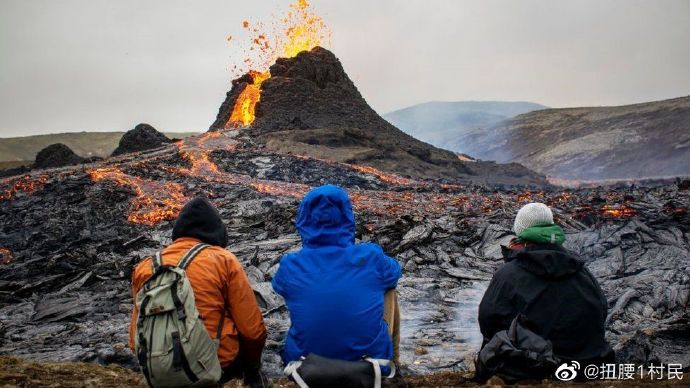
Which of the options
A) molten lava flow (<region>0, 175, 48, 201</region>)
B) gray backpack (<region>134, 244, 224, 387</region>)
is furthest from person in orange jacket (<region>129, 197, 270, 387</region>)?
molten lava flow (<region>0, 175, 48, 201</region>)

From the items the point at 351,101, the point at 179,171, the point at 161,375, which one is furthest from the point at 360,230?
the point at 351,101

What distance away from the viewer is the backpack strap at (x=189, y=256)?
3.41 meters

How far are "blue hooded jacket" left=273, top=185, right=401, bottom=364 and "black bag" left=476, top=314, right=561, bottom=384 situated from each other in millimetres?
820

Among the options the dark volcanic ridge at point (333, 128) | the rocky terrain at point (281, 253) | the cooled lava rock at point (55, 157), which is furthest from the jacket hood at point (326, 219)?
the cooled lava rock at point (55, 157)

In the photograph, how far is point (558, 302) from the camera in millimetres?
3828

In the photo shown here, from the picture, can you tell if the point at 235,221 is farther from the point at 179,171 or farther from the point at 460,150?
the point at 460,150

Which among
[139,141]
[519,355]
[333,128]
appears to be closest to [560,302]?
[519,355]

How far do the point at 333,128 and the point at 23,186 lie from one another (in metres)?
27.7

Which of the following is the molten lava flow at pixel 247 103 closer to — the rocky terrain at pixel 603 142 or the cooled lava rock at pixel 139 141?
the cooled lava rock at pixel 139 141

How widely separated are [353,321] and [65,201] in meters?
21.5

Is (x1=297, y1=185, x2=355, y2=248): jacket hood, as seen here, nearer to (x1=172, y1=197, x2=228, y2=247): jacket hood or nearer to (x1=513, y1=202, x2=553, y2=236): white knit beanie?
(x1=172, y1=197, x2=228, y2=247): jacket hood

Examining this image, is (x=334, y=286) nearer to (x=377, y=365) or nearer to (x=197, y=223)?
(x=377, y=365)

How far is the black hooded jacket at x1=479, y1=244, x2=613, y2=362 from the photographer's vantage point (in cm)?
381

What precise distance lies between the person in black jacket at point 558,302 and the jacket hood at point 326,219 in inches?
53.4
